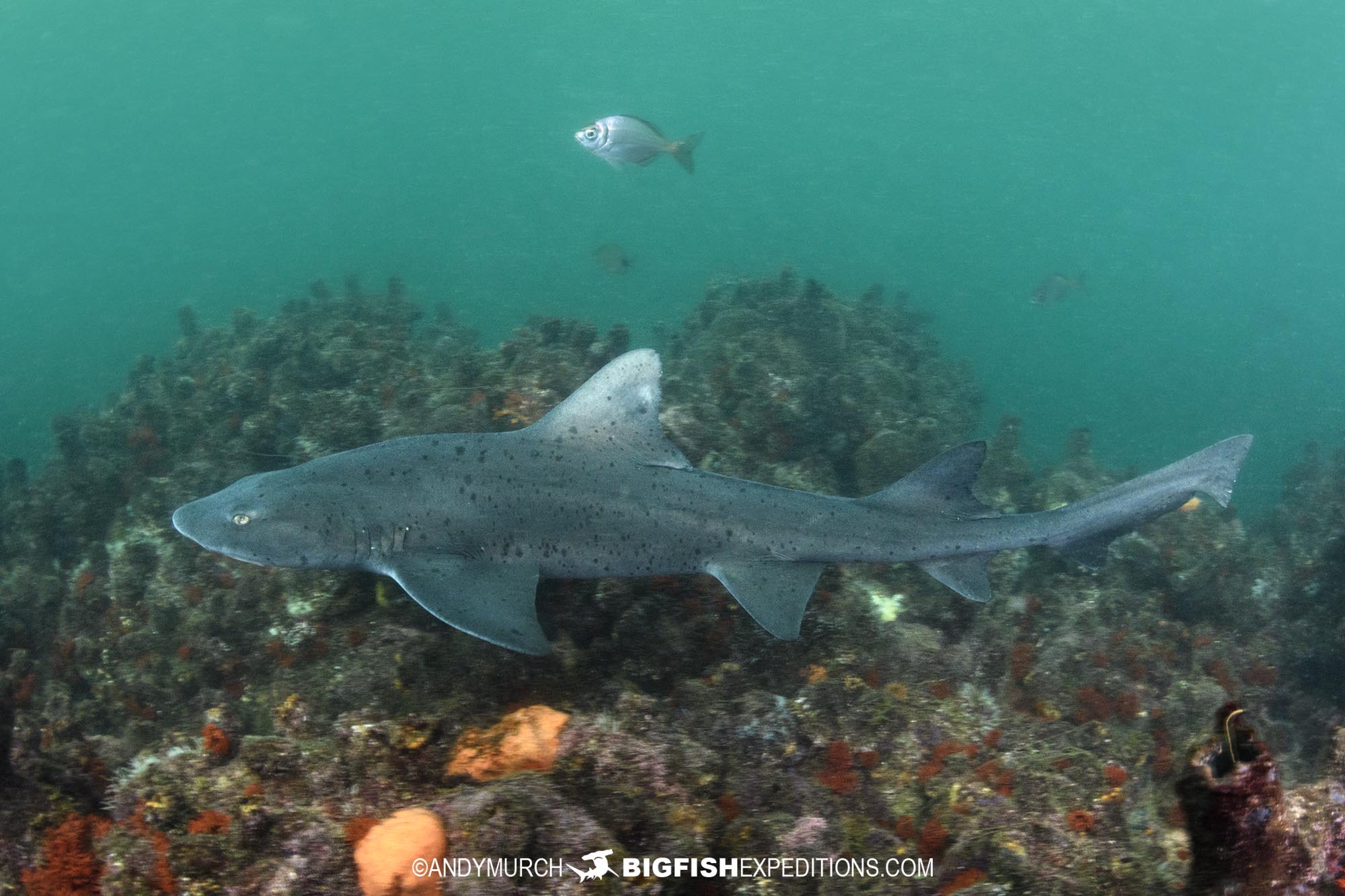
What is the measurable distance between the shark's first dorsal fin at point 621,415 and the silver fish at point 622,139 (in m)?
8.66

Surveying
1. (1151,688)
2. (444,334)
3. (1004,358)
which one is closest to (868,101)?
(1004,358)

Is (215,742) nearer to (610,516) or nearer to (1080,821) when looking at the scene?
(610,516)

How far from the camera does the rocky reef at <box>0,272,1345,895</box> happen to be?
263cm

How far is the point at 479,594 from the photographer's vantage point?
4.57 meters

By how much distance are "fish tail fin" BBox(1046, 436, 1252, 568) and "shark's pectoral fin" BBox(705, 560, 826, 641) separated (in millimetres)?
1897

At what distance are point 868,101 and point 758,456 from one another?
5296 inches

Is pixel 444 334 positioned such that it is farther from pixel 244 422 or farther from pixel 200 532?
pixel 200 532

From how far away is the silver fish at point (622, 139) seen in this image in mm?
12523

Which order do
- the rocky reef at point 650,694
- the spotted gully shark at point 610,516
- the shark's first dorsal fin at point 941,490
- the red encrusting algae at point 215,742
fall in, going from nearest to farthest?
the rocky reef at point 650,694 → the red encrusting algae at point 215,742 → the spotted gully shark at point 610,516 → the shark's first dorsal fin at point 941,490

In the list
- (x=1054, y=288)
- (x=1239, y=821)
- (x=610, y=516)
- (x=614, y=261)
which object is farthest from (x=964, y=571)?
(x=1054, y=288)

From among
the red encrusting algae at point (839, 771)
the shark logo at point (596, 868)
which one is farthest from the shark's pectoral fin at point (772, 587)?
the shark logo at point (596, 868)

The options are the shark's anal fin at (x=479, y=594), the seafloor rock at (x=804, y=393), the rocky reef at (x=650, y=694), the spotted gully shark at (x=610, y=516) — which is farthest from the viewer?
the seafloor rock at (x=804, y=393)

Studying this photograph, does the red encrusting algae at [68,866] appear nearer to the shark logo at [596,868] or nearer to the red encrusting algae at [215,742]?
the red encrusting algae at [215,742]

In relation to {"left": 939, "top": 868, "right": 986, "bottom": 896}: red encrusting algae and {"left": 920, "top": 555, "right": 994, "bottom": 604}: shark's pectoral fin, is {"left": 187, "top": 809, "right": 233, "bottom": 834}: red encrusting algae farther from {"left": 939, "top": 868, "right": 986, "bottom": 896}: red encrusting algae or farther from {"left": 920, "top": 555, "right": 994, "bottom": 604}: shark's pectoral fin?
{"left": 920, "top": 555, "right": 994, "bottom": 604}: shark's pectoral fin
